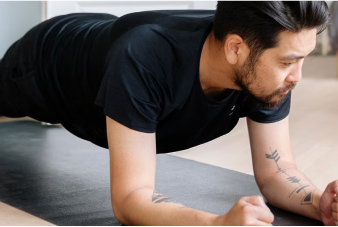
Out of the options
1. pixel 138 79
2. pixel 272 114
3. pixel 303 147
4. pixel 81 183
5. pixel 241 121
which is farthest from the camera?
pixel 241 121

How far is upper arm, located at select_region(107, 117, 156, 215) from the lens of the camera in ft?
4.45

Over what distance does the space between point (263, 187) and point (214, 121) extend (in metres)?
0.27

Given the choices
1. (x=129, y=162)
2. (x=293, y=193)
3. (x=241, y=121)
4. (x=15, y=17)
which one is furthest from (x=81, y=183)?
(x=15, y=17)

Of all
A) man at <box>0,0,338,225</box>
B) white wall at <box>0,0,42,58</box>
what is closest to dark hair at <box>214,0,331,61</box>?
man at <box>0,0,338,225</box>

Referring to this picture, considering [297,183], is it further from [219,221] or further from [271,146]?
[219,221]

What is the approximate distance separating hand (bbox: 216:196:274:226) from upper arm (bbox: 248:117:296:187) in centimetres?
48

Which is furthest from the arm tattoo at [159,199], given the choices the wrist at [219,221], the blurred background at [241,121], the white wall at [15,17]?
the white wall at [15,17]

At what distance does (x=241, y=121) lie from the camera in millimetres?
3518

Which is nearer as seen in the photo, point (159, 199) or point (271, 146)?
point (159, 199)

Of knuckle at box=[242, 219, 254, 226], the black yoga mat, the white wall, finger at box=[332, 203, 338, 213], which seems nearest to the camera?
knuckle at box=[242, 219, 254, 226]

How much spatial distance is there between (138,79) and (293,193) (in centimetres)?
60

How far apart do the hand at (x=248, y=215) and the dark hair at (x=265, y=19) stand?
421 millimetres

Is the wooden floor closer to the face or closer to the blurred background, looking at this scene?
the blurred background

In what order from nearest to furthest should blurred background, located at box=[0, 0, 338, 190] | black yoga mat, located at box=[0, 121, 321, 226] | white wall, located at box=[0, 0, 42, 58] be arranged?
black yoga mat, located at box=[0, 121, 321, 226], blurred background, located at box=[0, 0, 338, 190], white wall, located at box=[0, 0, 42, 58]
